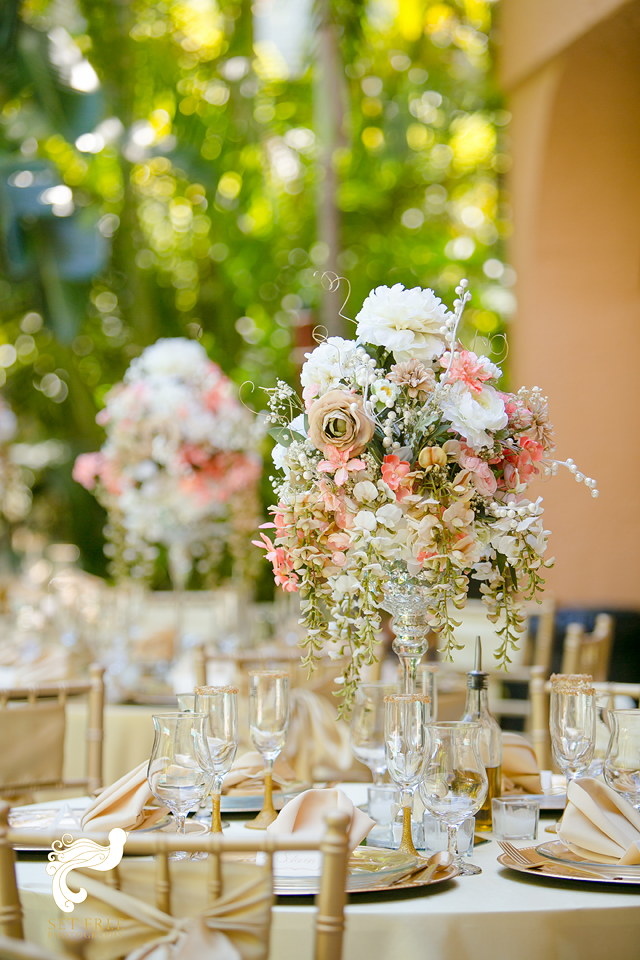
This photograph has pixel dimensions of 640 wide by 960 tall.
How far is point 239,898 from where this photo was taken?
3.67ft

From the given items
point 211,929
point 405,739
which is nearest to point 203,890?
point 211,929

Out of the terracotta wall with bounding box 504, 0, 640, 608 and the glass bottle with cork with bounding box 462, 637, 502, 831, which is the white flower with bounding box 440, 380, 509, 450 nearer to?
the glass bottle with cork with bounding box 462, 637, 502, 831

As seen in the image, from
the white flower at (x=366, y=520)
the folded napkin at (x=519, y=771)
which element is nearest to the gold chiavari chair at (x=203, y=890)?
the white flower at (x=366, y=520)

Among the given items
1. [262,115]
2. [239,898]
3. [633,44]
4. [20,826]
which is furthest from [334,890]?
[262,115]

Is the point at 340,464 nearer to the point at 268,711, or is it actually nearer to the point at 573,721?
the point at 268,711

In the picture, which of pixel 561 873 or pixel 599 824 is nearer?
pixel 561 873

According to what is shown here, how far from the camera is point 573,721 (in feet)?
5.54

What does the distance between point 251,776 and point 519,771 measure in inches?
21.1

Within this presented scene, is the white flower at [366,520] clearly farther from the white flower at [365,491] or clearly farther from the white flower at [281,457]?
the white flower at [281,457]

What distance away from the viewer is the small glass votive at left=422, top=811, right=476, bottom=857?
5.16ft

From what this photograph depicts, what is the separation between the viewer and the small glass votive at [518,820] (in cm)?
168

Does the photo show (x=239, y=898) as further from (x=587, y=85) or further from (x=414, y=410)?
(x=587, y=85)

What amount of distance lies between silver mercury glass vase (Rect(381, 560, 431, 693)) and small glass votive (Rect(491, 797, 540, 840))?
252 mm

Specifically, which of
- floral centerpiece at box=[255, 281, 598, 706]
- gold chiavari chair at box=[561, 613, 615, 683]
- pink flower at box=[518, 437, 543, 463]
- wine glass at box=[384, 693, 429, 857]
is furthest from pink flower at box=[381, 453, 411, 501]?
gold chiavari chair at box=[561, 613, 615, 683]
